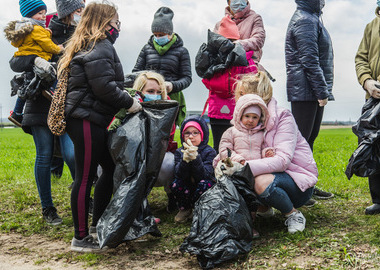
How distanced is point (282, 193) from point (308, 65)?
170 centimetres

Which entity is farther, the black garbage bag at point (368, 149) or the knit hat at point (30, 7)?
the knit hat at point (30, 7)

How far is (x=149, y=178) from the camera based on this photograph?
362 centimetres

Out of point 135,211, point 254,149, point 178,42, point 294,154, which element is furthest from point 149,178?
point 178,42

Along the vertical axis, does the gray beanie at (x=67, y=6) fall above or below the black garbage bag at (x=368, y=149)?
above

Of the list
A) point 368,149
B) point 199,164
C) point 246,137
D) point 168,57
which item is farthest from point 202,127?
point 368,149

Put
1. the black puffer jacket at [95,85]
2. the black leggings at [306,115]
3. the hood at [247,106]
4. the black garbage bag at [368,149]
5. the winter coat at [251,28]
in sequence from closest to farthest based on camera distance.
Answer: the black puffer jacket at [95,85]
the hood at [247,106]
the black garbage bag at [368,149]
the black leggings at [306,115]
the winter coat at [251,28]

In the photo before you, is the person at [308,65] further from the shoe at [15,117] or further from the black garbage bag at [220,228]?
the shoe at [15,117]

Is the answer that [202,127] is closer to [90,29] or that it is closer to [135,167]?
[135,167]

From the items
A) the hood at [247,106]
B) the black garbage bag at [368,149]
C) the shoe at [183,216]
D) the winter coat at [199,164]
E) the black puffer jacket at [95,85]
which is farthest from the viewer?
the shoe at [183,216]

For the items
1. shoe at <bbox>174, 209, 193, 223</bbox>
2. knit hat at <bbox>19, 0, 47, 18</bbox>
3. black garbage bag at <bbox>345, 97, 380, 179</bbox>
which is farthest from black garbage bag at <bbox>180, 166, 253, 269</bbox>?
knit hat at <bbox>19, 0, 47, 18</bbox>

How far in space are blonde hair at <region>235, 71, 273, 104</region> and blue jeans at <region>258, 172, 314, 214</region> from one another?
0.77 m

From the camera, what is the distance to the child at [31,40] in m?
4.23

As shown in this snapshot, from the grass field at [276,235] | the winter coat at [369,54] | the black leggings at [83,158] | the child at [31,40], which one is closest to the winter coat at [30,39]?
the child at [31,40]

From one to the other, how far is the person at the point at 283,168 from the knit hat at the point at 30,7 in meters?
2.44
